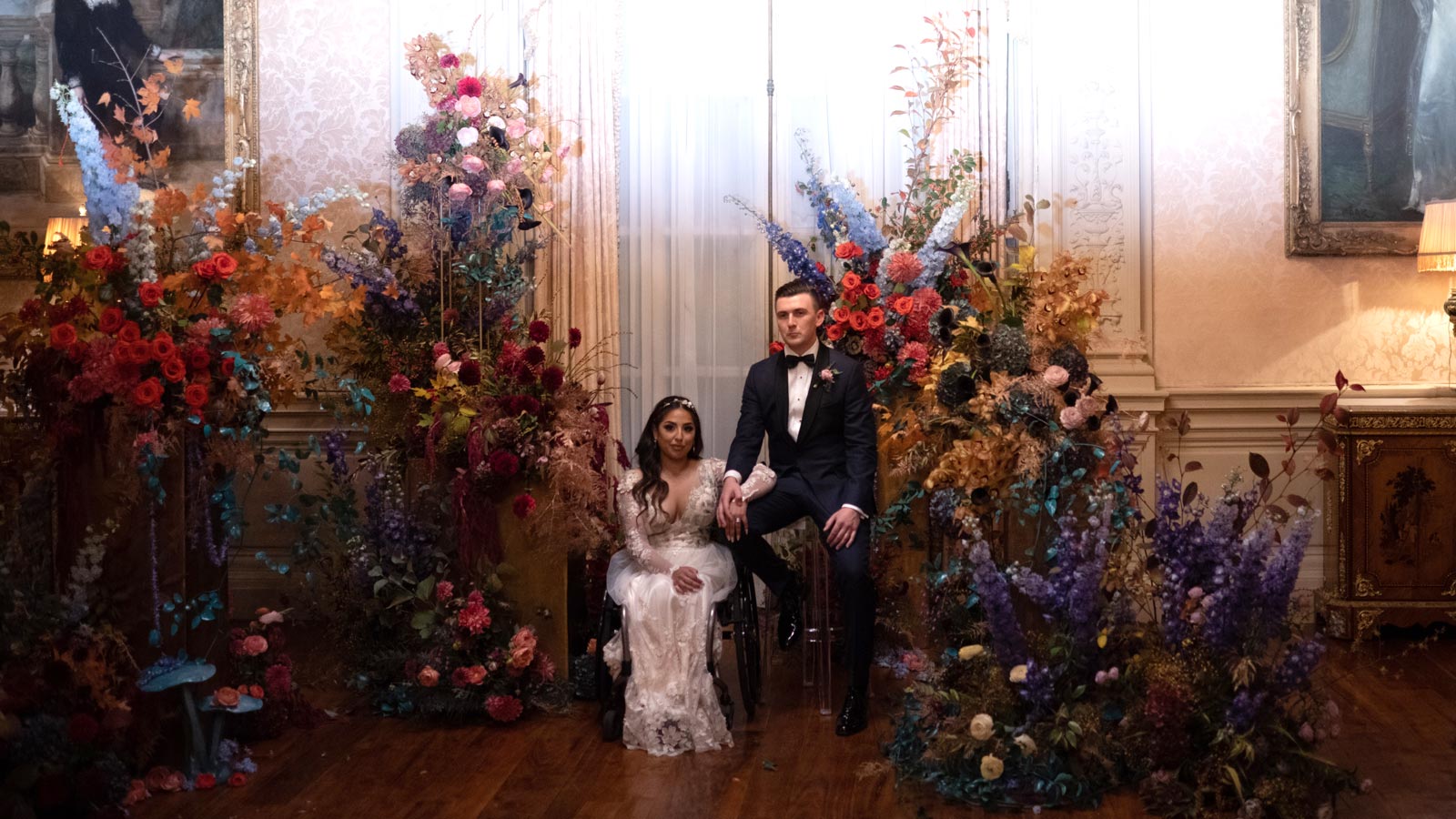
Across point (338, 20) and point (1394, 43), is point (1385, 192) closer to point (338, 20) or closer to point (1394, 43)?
point (1394, 43)

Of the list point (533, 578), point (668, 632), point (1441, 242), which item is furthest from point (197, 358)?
point (1441, 242)

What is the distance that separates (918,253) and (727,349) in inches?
44.6

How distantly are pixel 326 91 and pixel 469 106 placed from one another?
1.40 m

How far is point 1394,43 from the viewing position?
6062 millimetres

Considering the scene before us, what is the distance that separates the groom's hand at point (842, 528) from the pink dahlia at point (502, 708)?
120 cm

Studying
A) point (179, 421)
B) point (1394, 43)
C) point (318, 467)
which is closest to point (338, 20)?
point (318, 467)

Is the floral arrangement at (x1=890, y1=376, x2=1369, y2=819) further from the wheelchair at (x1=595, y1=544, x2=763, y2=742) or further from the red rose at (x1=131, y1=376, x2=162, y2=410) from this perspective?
the red rose at (x1=131, y1=376, x2=162, y2=410)

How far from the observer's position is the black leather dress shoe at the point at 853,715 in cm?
468

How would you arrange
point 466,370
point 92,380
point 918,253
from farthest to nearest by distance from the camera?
1. point 918,253
2. point 466,370
3. point 92,380

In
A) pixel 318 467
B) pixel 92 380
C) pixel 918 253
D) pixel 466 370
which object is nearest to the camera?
pixel 92 380

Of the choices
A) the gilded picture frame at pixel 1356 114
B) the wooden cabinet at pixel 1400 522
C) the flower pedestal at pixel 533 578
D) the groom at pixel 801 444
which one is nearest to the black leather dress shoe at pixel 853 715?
the groom at pixel 801 444

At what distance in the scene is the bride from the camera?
4.55m

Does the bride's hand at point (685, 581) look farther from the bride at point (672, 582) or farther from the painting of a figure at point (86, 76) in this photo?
the painting of a figure at point (86, 76)

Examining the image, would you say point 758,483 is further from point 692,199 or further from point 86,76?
point 86,76
